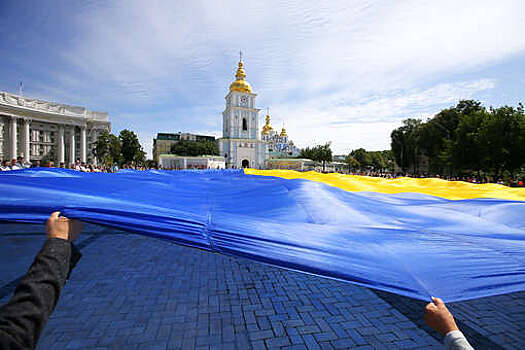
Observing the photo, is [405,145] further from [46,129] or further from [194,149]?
[46,129]

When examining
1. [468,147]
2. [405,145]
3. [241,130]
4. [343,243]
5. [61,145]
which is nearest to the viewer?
[343,243]

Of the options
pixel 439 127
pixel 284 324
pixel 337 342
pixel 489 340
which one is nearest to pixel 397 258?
pixel 337 342

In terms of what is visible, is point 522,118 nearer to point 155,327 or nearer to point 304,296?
point 304,296

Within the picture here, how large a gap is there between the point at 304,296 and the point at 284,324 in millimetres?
991

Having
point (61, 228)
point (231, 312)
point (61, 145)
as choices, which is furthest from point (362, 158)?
point (61, 228)

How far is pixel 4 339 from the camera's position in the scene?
34.1 inches

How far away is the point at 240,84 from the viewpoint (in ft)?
220

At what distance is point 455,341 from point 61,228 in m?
2.36

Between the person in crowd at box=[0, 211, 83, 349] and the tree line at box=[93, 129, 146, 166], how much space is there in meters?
42.9

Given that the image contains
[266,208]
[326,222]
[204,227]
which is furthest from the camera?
[266,208]

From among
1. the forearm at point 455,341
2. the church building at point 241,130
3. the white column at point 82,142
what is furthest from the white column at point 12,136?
the forearm at point 455,341

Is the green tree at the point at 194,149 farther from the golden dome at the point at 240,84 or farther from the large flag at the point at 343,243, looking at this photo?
the large flag at the point at 343,243

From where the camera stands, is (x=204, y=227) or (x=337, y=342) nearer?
(x=204, y=227)

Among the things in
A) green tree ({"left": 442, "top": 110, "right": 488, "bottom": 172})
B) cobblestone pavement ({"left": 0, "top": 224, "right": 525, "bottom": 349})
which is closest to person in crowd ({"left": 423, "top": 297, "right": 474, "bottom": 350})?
cobblestone pavement ({"left": 0, "top": 224, "right": 525, "bottom": 349})
